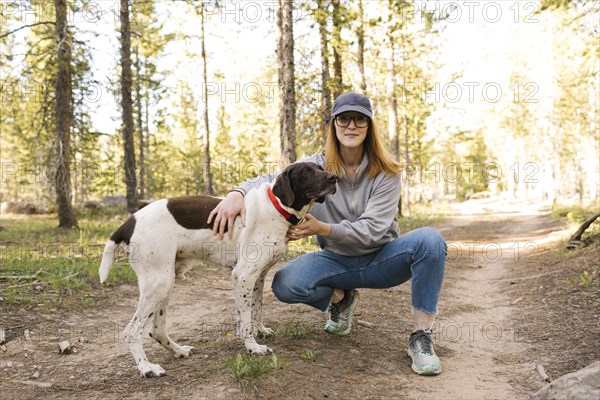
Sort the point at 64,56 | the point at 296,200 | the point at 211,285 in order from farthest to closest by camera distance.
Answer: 1. the point at 64,56
2. the point at 211,285
3. the point at 296,200

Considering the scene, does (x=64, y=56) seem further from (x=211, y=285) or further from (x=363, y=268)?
(x=363, y=268)

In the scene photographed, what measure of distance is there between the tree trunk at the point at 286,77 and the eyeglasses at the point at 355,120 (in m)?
5.57

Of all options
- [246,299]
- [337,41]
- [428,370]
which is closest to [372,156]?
[246,299]

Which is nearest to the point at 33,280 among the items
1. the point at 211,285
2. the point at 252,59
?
the point at 211,285

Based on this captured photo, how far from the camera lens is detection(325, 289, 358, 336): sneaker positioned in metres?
4.29

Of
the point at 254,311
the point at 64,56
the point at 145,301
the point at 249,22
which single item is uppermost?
the point at 249,22

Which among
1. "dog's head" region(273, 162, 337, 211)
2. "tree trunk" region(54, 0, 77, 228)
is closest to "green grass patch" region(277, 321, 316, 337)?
"dog's head" region(273, 162, 337, 211)

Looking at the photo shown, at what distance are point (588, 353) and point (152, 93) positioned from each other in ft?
80.3

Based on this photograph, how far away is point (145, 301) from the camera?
3.39m

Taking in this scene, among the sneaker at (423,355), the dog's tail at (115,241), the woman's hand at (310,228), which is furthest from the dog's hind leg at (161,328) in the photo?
the sneaker at (423,355)

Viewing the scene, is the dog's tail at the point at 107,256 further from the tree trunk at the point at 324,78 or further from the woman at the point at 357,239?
the tree trunk at the point at 324,78

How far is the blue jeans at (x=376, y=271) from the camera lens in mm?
3734

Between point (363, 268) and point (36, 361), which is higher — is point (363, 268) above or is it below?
above

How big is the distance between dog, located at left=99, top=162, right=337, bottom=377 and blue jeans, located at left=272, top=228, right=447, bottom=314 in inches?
14.7
